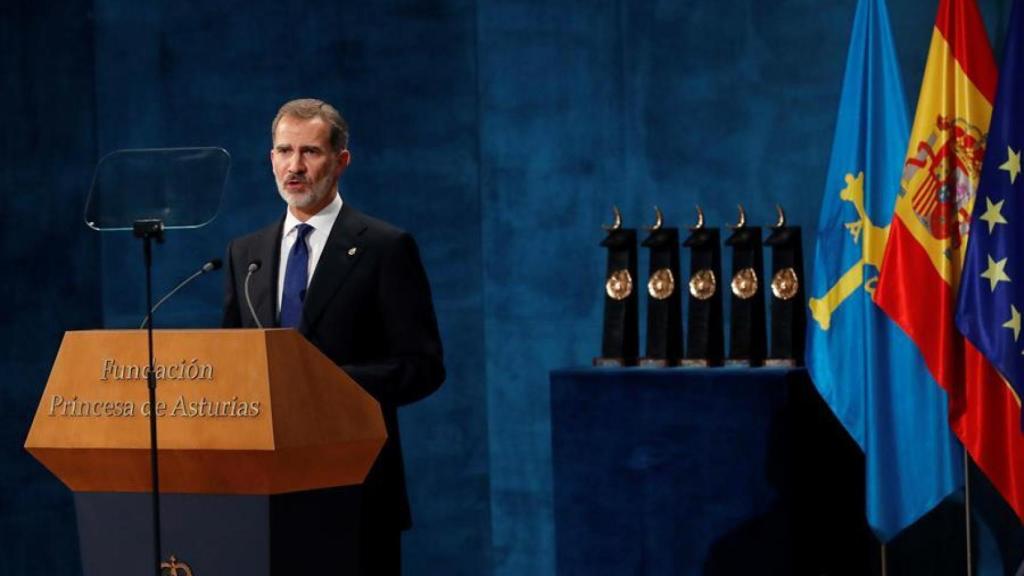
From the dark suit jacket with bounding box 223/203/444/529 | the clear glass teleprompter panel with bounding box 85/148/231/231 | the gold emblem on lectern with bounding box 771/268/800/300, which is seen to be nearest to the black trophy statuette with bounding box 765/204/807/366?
the gold emblem on lectern with bounding box 771/268/800/300

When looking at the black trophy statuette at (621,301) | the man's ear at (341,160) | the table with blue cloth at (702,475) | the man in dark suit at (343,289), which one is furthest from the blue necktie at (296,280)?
→ the black trophy statuette at (621,301)

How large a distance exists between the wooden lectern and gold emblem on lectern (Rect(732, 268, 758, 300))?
2394mm

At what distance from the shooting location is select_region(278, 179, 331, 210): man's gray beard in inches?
148

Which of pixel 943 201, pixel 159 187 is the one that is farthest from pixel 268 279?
pixel 943 201

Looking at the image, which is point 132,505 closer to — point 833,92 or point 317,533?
point 317,533

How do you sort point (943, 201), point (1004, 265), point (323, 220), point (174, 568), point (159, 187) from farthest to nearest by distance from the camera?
point (943, 201), point (1004, 265), point (323, 220), point (159, 187), point (174, 568)

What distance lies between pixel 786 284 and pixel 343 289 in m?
2.03

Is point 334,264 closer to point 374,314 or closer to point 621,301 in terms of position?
point 374,314

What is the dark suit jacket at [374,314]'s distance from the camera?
362 cm

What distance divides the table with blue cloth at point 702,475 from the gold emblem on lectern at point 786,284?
28 cm

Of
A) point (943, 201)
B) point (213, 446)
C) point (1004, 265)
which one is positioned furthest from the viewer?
point (943, 201)

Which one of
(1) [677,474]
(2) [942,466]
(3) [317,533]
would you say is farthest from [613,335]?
(3) [317,533]

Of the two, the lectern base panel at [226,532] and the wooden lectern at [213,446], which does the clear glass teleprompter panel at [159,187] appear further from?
the lectern base panel at [226,532]

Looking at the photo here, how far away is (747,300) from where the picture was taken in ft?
17.3
